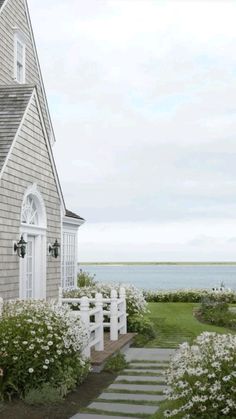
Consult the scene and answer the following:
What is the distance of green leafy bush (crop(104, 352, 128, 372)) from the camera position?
448 inches

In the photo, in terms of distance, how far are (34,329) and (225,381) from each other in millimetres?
3398

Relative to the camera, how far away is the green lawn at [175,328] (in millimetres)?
14938

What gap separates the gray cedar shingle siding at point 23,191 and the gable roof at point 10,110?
0.78ft

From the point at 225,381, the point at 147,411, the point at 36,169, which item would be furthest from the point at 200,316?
the point at 225,381

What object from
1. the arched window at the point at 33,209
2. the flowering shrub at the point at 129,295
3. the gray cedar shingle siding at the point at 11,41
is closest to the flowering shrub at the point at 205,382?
the arched window at the point at 33,209

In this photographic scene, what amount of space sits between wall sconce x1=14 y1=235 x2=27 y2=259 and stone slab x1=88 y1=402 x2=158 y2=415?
6.07 m

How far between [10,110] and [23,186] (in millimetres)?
1770

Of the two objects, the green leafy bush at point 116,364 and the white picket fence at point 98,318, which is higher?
the white picket fence at point 98,318

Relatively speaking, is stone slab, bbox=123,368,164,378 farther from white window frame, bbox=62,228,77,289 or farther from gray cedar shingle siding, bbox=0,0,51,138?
white window frame, bbox=62,228,77,289

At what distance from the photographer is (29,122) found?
1523cm

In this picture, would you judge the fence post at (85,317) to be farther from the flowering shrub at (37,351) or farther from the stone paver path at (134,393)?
the flowering shrub at (37,351)

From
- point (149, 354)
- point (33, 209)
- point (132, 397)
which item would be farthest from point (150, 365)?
point (33, 209)

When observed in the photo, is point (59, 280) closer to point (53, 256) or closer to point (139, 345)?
point (53, 256)

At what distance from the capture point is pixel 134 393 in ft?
31.4
